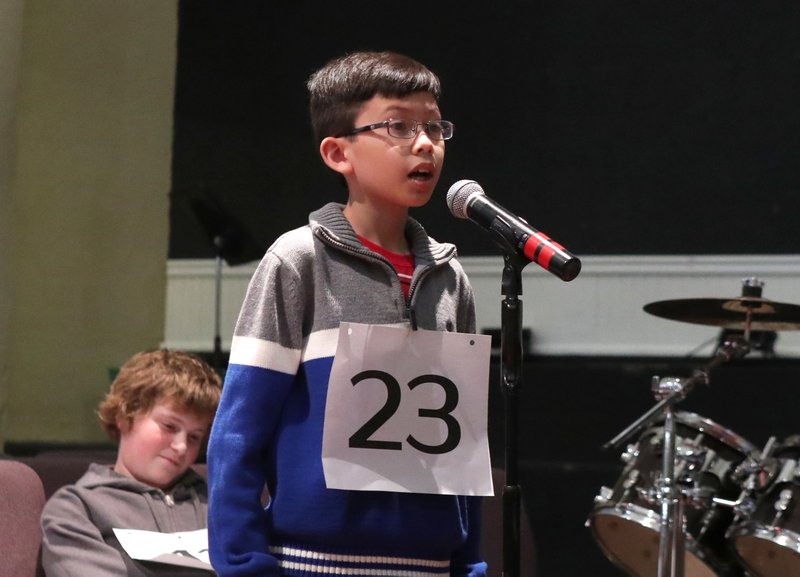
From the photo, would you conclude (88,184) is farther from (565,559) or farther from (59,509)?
(59,509)

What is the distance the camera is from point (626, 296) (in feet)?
17.2

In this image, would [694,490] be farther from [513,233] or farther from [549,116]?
[549,116]

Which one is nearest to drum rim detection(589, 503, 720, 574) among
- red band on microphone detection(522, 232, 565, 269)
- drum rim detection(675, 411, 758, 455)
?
drum rim detection(675, 411, 758, 455)

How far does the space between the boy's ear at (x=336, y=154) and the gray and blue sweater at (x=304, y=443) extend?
93 mm

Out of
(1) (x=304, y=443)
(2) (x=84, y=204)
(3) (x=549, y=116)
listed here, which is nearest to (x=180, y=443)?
(1) (x=304, y=443)

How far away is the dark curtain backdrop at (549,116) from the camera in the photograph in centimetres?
509

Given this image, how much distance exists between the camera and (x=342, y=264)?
5.22 ft

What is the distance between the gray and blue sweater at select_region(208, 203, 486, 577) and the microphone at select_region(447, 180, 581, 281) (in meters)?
0.13

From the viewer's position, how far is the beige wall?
5648mm

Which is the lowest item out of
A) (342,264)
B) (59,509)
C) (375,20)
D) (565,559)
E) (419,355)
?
(565,559)

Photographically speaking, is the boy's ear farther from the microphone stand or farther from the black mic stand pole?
the microphone stand

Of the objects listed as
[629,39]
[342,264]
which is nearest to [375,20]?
[629,39]

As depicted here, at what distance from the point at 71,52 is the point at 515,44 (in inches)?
87.1

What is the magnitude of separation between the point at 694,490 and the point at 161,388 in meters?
1.65
